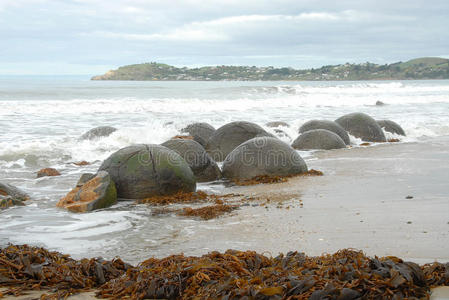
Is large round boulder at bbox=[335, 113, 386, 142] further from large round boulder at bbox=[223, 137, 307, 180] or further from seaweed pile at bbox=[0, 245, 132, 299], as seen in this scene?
seaweed pile at bbox=[0, 245, 132, 299]

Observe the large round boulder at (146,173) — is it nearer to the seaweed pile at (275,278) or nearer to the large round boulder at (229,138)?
the large round boulder at (229,138)

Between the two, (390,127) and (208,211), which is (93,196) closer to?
(208,211)

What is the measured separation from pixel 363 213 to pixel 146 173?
11.1ft

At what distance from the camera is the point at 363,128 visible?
49.0 feet

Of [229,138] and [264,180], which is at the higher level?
[229,138]

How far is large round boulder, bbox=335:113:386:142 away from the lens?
582 inches

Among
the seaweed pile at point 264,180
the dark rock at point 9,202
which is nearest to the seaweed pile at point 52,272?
the dark rock at point 9,202

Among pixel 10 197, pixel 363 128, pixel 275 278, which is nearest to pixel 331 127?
pixel 363 128

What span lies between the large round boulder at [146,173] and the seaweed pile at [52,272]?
331 cm

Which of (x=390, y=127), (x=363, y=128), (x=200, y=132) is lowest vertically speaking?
(x=390, y=127)

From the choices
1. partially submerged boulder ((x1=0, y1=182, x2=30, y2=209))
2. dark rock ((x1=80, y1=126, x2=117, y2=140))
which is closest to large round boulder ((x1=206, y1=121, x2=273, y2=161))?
partially submerged boulder ((x1=0, y1=182, x2=30, y2=209))

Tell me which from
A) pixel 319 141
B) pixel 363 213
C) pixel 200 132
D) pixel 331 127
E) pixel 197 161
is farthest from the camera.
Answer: pixel 331 127

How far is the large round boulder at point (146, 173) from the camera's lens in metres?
7.54

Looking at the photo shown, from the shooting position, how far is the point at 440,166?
9422 millimetres
